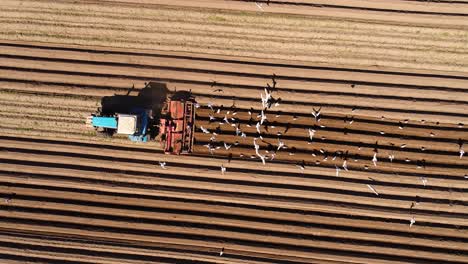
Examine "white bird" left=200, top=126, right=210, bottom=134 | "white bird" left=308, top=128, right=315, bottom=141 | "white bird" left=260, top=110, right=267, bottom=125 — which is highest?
"white bird" left=260, top=110, right=267, bottom=125

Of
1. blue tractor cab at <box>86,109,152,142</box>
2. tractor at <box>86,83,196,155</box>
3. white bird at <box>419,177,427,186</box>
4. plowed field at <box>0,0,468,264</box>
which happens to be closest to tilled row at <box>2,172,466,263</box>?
plowed field at <box>0,0,468,264</box>

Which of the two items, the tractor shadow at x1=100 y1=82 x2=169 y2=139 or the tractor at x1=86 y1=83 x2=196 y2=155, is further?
the tractor shadow at x1=100 y1=82 x2=169 y2=139

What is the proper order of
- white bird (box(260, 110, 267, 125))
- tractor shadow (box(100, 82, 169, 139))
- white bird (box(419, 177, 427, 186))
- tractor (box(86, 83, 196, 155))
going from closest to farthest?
tractor (box(86, 83, 196, 155)) < white bird (box(419, 177, 427, 186)) < white bird (box(260, 110, 267, 125)) < tractor shadow (box(100, 82, 169, 139))

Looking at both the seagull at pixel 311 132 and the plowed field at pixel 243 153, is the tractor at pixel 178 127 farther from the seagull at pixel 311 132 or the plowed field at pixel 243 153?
the seagull at pixel 311 132

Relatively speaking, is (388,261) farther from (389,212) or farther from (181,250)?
(181,250)

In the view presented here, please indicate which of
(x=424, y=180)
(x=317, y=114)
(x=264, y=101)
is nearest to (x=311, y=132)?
(x=317, y=114)

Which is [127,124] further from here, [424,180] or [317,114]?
[424,180]

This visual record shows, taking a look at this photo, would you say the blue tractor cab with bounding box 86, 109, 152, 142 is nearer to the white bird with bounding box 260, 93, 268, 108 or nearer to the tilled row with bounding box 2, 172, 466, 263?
the tilled row with bounding box 2, 172, 466, 263
